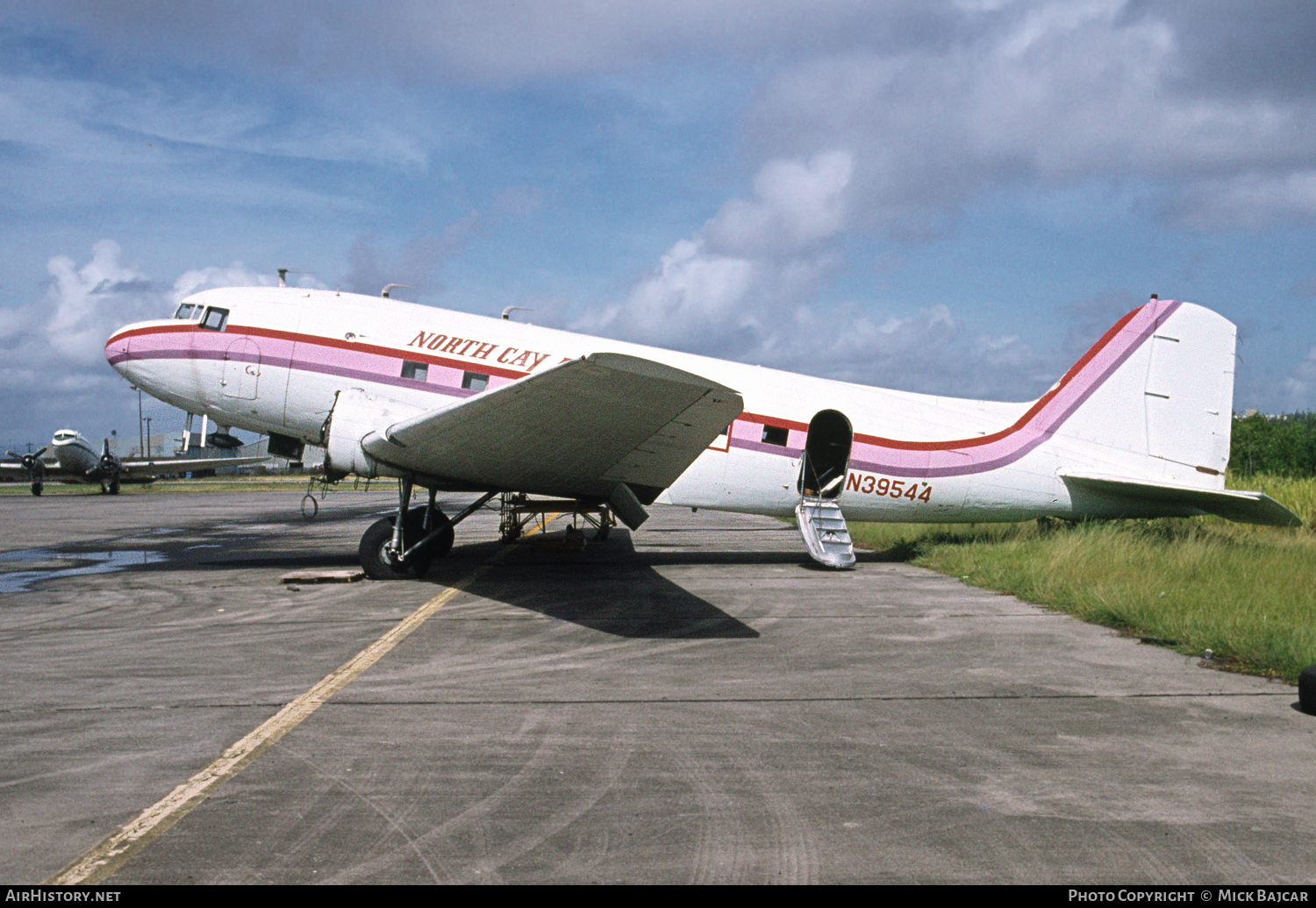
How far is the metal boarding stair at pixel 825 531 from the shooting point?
43.3 ft

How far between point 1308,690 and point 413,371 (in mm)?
10806

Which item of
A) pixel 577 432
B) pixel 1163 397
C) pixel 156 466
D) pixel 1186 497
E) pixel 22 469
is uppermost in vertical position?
pixel 1163 397

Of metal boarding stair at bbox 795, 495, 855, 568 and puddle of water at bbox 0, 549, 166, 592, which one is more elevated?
metal boarding stair at bbox 795, 495, 855, 568

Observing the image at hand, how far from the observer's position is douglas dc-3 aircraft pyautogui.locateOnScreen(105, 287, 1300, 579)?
11.5m

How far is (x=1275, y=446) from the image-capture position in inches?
1909

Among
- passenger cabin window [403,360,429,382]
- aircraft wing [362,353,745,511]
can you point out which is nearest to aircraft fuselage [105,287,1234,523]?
passenger cabin window [403,360,429,382]

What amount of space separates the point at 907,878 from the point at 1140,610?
22.5 ft

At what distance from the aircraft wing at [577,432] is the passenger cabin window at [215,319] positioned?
3.44 metres

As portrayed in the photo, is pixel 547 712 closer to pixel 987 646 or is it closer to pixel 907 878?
pixel 907 878

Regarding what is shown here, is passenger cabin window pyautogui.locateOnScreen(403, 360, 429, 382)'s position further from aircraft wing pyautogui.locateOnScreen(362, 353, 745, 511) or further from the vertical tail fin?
the vertical tail fin

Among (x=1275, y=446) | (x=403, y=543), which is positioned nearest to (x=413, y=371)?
(x=403, y=543)

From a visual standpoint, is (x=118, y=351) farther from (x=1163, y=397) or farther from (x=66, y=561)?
(x=1163, y=397)

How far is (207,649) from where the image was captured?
778 cm

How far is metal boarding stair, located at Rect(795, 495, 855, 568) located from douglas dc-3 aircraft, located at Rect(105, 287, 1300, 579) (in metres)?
0.03
